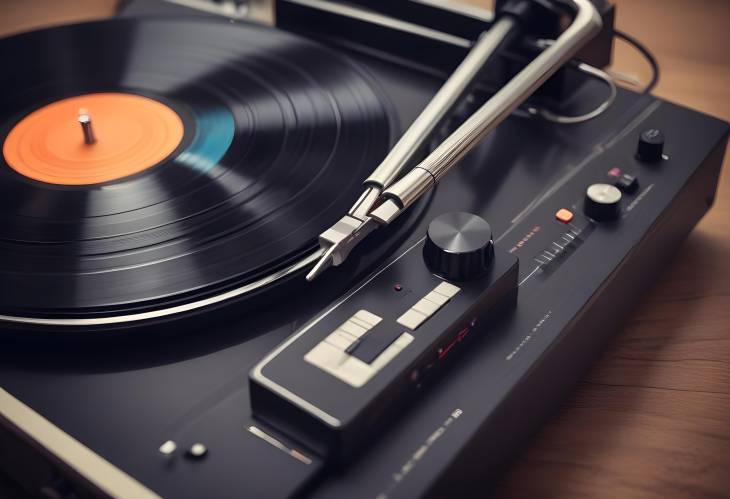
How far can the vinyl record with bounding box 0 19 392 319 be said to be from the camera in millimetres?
804

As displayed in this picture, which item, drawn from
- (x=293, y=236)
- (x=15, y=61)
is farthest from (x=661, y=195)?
(x=15, y=61)

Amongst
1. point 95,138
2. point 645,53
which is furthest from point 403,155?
point 645,53

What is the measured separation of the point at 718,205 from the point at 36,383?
84cm

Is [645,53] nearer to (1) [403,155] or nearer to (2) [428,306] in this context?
(1) [403,155]

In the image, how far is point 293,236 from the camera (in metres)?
0.84

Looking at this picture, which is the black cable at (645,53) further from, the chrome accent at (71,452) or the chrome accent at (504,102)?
the chrome accent at (71,452)

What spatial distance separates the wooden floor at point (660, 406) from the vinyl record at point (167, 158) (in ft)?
0.99

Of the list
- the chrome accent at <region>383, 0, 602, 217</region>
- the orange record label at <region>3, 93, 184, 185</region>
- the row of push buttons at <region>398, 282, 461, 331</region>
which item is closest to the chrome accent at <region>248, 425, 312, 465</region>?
the row of push buttons at <region>398, 282, 461, 331</region>

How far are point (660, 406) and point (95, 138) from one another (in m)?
0.66

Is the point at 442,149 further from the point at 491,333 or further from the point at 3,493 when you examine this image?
the point at 3,493

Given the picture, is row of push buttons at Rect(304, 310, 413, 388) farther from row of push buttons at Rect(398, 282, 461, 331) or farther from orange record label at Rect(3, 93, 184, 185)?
orange record label at Rect(3, 93, 184, 185)

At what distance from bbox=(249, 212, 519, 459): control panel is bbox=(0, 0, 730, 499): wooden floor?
155mm

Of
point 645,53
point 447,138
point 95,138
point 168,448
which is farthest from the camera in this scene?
point 645,53

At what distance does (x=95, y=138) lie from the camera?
103 centimetres
